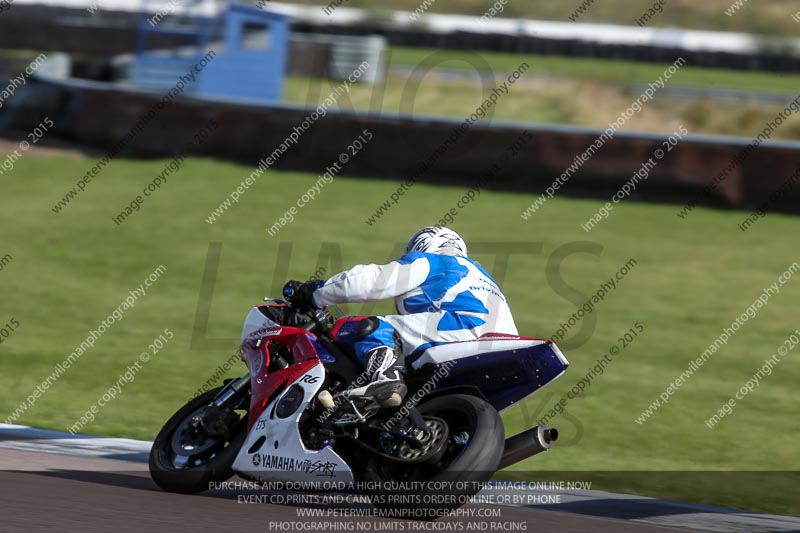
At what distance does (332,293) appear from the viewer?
6.53m

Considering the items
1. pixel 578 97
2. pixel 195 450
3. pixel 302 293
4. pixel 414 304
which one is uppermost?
pixel 414 304

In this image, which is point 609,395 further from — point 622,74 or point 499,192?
point 622,74

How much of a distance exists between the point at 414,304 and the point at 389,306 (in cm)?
611

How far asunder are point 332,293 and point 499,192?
37.9 ft

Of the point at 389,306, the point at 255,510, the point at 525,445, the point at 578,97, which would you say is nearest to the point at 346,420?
the point at 255,510

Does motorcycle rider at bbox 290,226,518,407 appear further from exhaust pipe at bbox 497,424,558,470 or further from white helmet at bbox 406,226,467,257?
exhaust pipe at bbox 497,424,558,470

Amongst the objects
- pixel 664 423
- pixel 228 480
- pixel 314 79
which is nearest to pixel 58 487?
pixel 228 480

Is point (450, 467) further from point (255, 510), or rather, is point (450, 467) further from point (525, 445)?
point (255, 510)

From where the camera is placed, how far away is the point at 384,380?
624 cm

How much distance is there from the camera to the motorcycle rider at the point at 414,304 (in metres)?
6.43

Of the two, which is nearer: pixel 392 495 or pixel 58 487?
pixel 392 495

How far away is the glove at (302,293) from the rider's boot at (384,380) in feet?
1.68

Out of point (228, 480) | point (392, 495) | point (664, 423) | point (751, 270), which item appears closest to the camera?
point (392, 495)

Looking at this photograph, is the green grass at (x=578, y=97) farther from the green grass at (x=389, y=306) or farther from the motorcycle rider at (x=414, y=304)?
the motorcycle rider at (x=414, y=304)
